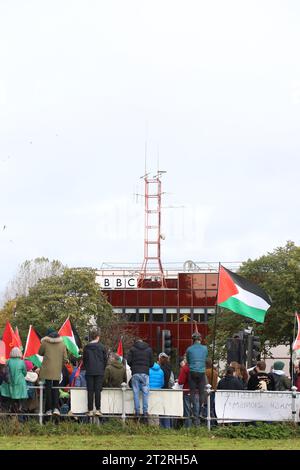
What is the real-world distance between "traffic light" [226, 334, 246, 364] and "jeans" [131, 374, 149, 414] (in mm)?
8689

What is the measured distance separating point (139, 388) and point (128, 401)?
1.24 feet

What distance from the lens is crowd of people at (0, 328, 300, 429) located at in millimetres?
21547

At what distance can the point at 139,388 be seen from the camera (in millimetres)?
21609

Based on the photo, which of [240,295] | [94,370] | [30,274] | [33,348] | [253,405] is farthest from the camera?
[30,274]

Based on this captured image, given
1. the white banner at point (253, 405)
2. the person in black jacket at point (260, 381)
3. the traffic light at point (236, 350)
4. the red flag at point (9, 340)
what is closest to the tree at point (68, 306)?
the traffic light at point (236, 350)

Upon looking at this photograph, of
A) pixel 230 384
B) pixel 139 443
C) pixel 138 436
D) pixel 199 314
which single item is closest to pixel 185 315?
pixel 199 314

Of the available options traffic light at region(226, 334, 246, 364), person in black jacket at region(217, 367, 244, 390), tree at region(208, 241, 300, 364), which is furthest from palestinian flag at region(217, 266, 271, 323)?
tree at region(208, 241, 300, 364)

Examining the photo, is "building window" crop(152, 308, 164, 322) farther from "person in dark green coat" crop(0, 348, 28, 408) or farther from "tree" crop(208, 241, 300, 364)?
"person in dark green coat" crop(0, 348, 28, 408)

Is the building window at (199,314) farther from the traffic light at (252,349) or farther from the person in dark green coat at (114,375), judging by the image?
the person in dark green coat at (114,375)

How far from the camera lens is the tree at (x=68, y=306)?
83750 millimetres

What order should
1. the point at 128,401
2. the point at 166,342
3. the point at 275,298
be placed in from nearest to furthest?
the point at 128,401 → the point at 166,342 → the point at 275,298

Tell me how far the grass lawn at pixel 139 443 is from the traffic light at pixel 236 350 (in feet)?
33.3

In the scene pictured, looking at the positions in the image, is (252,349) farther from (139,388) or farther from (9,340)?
(139,388)
